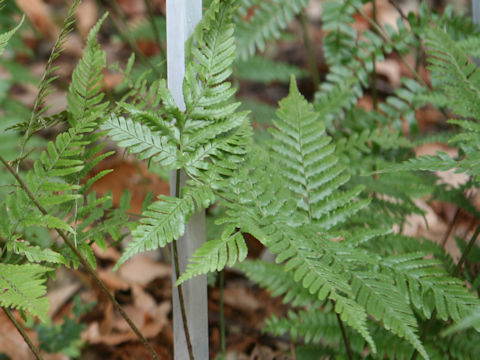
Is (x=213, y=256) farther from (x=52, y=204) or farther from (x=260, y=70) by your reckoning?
(x=260, y=70)

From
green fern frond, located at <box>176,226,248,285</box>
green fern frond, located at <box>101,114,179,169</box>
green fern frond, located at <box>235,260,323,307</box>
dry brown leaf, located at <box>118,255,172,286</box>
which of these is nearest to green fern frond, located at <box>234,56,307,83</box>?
dry brown leaf, located at <box>118,255,172,286</box>

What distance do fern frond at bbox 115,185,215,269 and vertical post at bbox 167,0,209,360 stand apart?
0.36ft

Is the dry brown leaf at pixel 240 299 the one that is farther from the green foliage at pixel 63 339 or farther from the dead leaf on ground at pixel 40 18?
the dead leaf on ground at pixel 40 18

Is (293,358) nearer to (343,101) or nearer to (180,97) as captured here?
(343,101)

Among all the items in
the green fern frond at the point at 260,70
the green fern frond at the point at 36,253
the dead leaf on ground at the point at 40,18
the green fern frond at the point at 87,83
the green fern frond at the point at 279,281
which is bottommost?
the green fern frond at the point at 279,281

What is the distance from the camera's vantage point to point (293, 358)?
1389 mm

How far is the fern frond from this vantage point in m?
0.73

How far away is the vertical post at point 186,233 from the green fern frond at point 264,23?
0.60m

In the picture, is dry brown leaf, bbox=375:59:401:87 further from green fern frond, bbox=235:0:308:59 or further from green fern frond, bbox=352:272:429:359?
green fern frond, bbox=352:272:429:359

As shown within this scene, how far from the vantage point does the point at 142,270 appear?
1.82m

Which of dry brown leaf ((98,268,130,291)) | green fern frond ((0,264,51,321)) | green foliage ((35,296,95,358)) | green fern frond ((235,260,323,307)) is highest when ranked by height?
green fern frond ((0,264,51,321))

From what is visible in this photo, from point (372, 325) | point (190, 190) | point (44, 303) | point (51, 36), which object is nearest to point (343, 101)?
point (372, 325)

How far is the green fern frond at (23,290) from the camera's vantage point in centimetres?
67

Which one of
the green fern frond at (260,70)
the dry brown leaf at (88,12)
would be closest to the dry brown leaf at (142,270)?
the green fern frond at (260,70)
